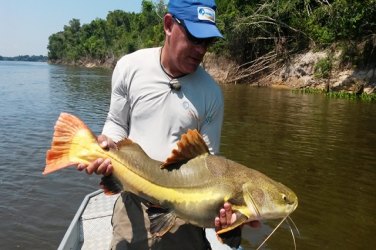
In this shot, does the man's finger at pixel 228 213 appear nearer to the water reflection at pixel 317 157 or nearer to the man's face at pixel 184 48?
the man's face at pixel 184 48

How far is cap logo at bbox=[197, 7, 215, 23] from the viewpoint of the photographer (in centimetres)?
297

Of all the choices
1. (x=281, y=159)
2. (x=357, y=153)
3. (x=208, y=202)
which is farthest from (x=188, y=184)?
(x=357, y=153)

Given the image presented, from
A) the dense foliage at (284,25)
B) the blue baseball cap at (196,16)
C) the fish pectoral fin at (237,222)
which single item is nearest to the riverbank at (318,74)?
the dense foliage at (284,25)

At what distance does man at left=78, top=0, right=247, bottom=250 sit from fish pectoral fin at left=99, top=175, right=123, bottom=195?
70 mm

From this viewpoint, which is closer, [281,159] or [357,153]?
[281,159]

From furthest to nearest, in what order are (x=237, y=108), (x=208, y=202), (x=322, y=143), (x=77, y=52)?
1. (x=77, y=52)
2. (x=237, y=108)
3. (x=322, y=143)
4. (x=208, y=202)

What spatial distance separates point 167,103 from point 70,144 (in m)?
0.71

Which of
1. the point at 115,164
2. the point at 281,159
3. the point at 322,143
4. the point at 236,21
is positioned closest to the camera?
the point at 115,164

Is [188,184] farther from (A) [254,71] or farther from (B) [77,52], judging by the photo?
(B) [77,52]

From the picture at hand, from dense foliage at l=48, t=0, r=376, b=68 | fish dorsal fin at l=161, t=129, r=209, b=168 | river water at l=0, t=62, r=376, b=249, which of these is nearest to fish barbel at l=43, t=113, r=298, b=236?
fish dorsal fin at l=161, t=129, r=209, b=168

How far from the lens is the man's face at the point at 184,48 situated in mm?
2975

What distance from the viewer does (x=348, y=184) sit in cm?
1084

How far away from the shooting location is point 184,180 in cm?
286

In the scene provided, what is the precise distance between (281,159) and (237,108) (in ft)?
35.6
